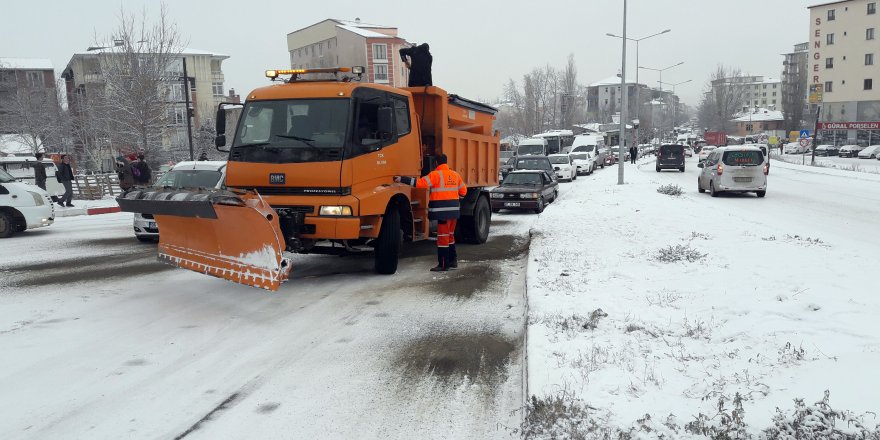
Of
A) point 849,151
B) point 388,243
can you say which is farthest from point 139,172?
point 849,151

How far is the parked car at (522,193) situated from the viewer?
58.1ft

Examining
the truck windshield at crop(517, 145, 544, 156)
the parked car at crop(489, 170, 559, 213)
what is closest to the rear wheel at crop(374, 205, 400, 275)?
the parked car at crop(489, 170, 559, 213)

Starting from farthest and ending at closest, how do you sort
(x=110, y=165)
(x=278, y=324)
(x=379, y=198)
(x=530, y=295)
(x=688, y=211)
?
(x=110, y=165)
(x=688, y=211)
(x=379, y=198)
(x=530, y=295)
(x=278, y=324)

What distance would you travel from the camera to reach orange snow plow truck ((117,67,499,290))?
22.5 ft

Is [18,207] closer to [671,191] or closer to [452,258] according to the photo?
[452,258]

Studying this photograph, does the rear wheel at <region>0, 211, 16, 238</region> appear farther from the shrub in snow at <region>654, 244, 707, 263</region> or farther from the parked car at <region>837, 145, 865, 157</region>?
the parked car at <region>837, 145, 865, 157</region>

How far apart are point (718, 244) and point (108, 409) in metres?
8.70

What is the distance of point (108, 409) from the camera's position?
4.31 metres

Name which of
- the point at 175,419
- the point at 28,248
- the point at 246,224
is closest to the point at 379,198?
the point at 246,224

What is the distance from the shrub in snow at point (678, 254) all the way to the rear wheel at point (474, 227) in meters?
3.97

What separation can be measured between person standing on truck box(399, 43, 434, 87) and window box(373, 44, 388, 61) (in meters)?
69.2

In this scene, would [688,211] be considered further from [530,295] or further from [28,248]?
[28,248]

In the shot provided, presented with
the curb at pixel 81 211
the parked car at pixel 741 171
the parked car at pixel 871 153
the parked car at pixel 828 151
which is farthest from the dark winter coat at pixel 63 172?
the parked car at pixel 828 151

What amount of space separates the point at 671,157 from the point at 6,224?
3798cm
